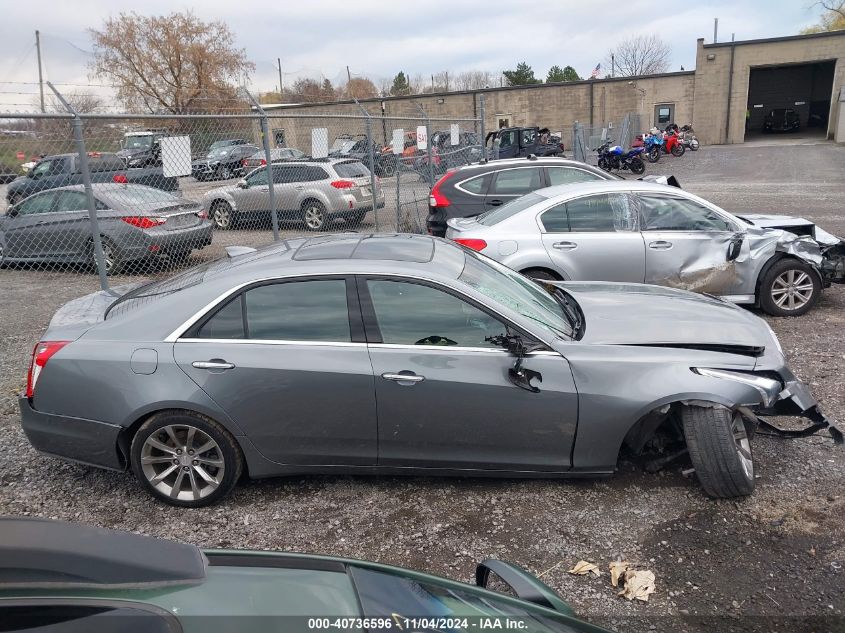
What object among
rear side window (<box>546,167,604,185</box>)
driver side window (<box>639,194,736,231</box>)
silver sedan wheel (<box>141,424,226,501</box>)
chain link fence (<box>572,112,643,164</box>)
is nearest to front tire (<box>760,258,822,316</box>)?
driver side window (<box>639,194,736,231</box>)

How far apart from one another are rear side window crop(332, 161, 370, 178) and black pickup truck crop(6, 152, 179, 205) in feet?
15.3

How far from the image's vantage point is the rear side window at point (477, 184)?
9.90 metres

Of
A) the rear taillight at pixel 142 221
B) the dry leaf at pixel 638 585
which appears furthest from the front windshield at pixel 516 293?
the rear taillight at pixel 142 221

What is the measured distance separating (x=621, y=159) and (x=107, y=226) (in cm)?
2053

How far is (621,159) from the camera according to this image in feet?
84.5

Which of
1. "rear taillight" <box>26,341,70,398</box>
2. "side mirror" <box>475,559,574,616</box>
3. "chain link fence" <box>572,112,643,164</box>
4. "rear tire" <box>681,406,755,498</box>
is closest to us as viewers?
"side mirror" <box>475,559,574,616</box>

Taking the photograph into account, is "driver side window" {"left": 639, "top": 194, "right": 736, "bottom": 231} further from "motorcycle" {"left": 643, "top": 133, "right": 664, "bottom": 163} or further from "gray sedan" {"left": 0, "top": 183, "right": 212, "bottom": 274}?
"motorcycle" {"left": 643, "top": 133, "right": 664, "bottom": 163}

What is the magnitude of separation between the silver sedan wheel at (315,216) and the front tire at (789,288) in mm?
8969

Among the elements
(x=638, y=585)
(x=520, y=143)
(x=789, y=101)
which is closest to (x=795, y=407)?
(x=638, y=585)

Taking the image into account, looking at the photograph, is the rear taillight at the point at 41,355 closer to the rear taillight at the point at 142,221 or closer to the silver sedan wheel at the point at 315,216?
the rear taillight at the point at 142,221

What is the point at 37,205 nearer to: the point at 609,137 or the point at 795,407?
the point at 795,407

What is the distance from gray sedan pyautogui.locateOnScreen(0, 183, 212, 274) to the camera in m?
9.99

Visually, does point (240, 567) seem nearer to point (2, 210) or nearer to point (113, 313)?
point (113, 313)

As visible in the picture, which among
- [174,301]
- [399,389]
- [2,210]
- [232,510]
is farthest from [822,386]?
[2,210]
